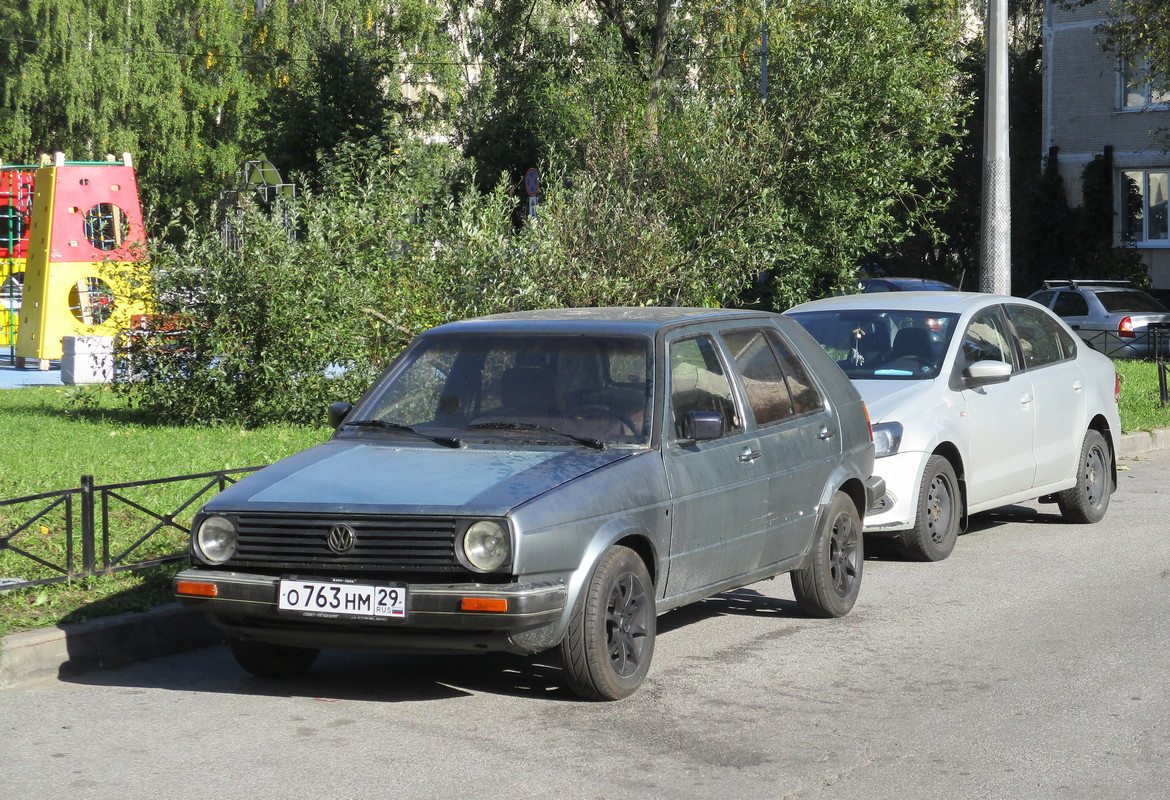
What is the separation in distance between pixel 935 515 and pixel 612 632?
3974mm

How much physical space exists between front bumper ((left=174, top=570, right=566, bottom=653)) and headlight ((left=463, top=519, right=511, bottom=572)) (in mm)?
85

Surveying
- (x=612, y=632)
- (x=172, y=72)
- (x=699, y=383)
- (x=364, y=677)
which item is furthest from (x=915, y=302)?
(x=172, y=72)

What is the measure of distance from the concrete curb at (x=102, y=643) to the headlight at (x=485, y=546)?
221cm

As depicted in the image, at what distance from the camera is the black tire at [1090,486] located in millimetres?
10648

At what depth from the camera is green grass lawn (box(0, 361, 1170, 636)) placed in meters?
7.12

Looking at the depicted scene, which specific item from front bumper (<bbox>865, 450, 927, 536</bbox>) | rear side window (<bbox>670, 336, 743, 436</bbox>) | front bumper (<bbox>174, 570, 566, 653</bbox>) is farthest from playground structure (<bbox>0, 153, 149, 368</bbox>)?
front bumper (<bbox>174, 570, 566, 653</bbox>)

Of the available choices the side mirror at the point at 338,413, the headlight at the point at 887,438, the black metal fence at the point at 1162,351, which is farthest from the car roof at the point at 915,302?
the black metal fence at the point at 1162,351

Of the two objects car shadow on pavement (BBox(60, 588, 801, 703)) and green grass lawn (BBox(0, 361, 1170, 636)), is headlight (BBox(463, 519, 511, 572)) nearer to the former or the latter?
car shadow on pavement (BBox(60, 588, 801, 703))

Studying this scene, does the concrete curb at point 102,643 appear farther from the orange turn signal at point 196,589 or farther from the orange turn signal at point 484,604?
the orange turn signal at point 484,604

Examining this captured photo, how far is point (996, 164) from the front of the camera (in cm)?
1550

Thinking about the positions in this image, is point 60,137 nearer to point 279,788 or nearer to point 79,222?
point 79,222

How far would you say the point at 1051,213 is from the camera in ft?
127

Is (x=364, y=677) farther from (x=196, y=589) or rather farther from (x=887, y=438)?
(x=887, y=438)

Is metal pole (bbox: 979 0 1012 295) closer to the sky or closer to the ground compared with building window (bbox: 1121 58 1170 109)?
closer to the ground
